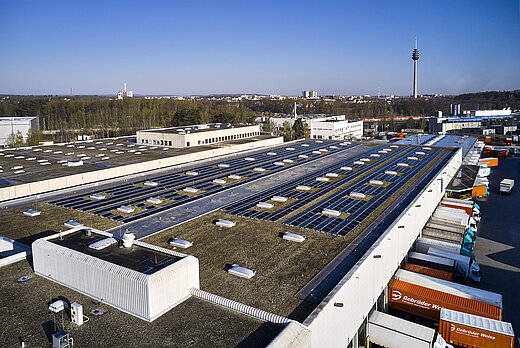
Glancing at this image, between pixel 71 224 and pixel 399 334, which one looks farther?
pixel 71 224

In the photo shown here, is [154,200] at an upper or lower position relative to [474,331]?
upper

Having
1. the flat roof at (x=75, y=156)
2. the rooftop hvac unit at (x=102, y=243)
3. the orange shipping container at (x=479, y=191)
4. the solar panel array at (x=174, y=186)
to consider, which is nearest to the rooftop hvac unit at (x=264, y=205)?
the solar panel array at (x=174, y=186)

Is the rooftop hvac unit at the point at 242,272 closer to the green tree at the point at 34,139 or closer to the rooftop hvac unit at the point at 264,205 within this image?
the rooftop hvac unit at the point at 264,205

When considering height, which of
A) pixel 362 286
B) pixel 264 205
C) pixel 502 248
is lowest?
pixel 502 248

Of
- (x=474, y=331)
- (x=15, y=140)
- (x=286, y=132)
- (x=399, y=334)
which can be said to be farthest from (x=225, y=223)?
(x=286, y=132)

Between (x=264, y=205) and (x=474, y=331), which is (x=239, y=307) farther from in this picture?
(x=264, y=205)

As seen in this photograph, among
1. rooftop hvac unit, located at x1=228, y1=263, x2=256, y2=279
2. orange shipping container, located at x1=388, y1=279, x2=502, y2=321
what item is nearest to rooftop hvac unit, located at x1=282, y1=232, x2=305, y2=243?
rooftop hvac unit, located at x1=228, y1=263, x2=256, y2=279

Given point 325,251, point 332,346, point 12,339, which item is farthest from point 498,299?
point 12,339
